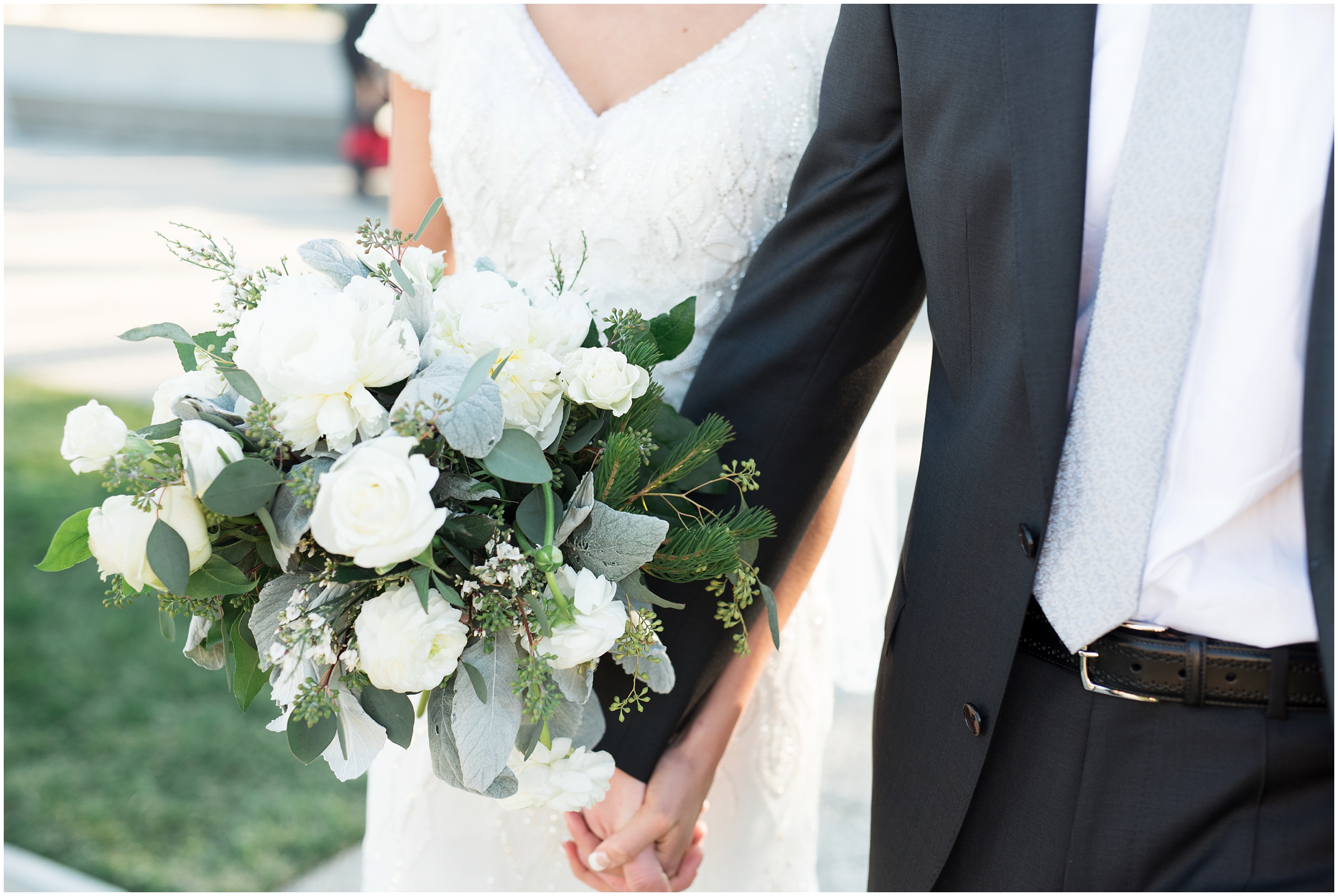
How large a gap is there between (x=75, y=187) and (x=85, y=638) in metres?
10.8

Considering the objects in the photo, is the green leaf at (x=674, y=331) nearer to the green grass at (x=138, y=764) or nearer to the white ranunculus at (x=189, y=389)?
the white ranunculus at (x=189, y=389)

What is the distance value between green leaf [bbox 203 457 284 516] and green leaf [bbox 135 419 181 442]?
0.12 m

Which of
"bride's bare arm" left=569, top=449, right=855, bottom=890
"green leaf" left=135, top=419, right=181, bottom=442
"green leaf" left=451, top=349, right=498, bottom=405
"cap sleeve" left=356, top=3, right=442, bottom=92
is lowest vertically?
"bride's bare arm" left=569, top=449, right=855, bottom=890

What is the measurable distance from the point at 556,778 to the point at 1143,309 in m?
0.92

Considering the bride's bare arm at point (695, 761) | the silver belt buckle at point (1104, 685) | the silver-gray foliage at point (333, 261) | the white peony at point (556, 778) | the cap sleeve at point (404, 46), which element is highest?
the cap sleeve at point (404, 46)

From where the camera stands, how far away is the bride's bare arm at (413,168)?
213 cm

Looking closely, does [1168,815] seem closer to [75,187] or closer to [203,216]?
[203,216]

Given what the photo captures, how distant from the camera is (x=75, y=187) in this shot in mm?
12883

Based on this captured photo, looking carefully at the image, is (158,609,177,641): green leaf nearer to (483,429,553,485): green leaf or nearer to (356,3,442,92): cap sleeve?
(483,429,553,485): green leaf

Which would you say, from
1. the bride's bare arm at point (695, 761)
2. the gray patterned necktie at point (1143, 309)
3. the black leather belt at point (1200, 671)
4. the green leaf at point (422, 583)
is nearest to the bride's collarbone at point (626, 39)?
the bride's bare arm at point (695, 761)

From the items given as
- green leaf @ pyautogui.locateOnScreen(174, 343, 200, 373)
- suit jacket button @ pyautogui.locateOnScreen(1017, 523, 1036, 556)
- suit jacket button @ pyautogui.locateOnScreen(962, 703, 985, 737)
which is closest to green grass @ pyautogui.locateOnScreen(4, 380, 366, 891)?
green leaf @ pyautogui.locateOnScreen(174, 343, 200, 373)

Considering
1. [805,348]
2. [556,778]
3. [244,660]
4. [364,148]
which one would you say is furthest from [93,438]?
[364,148]

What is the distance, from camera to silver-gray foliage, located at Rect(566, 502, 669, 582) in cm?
127

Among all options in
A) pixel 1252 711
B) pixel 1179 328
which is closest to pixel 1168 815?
pixel 1252 711
